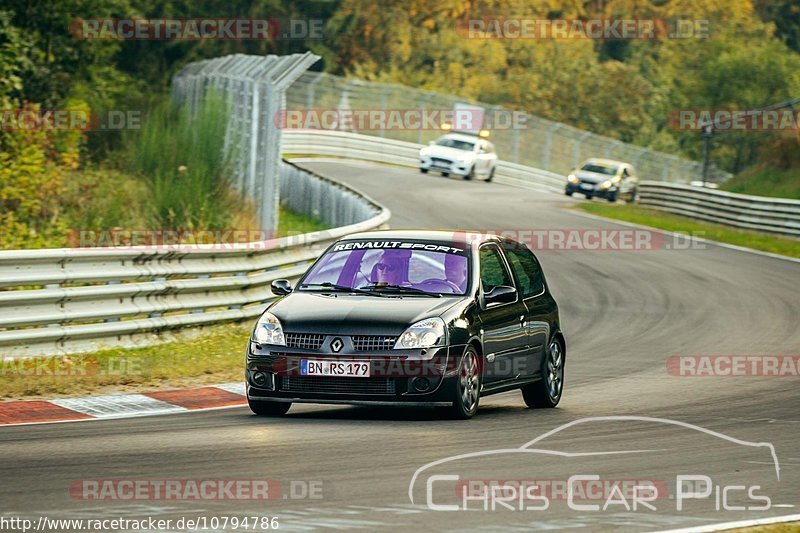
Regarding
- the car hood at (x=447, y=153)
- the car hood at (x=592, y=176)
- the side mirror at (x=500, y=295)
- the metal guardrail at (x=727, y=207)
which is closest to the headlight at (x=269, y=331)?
the side mirror at (x=500, y=295)

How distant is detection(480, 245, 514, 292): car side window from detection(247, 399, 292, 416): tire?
184cm

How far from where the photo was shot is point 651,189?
142 ft

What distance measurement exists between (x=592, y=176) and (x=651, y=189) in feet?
22.8

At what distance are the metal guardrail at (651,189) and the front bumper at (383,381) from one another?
24.6 m

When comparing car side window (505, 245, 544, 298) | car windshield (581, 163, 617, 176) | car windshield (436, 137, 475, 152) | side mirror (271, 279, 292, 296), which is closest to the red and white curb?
side mirror (271, 279, 292, 296)

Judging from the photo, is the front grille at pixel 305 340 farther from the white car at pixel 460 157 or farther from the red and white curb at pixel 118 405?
the white car at pixel 460 157

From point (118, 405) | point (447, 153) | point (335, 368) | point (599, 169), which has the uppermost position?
point (335, 368)

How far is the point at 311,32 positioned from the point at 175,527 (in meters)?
60.5

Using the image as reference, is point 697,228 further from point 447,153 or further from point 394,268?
point 394,268

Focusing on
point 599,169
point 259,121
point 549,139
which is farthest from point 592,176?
point 259,121

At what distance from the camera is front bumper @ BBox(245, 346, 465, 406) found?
11023mm

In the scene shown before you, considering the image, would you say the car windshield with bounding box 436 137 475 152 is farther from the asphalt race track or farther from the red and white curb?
Result: the red and white curb

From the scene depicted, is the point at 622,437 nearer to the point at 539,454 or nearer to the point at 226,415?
the point at 539,454

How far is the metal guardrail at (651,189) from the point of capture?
117ft
